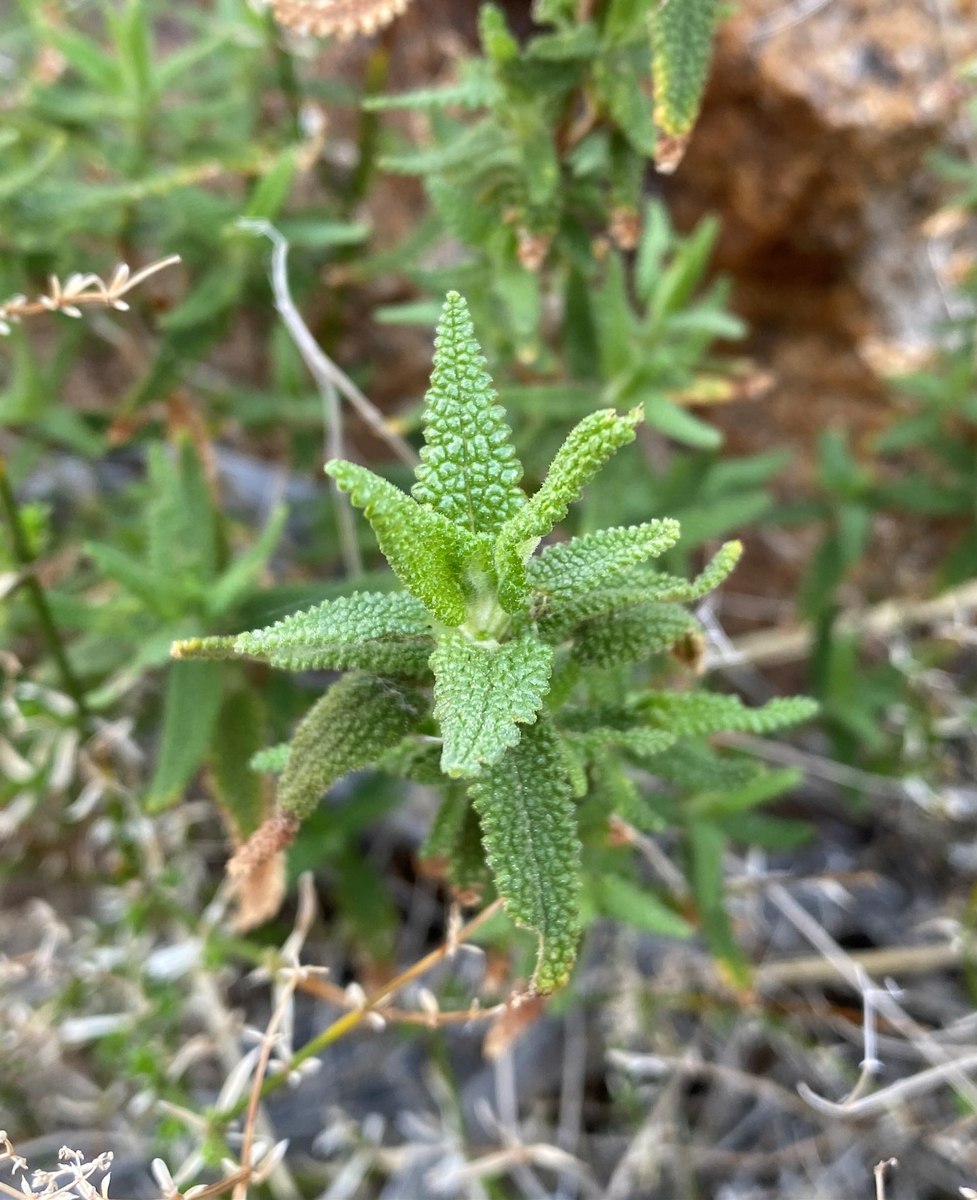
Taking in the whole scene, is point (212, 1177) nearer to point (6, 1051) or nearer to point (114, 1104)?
point (114, 1104)

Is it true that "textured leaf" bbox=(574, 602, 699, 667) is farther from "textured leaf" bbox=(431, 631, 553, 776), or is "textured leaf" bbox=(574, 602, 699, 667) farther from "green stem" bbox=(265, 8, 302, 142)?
"green stem" bbox=(265, 8, 302, 142)

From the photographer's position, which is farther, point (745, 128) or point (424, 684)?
point (745, 128)

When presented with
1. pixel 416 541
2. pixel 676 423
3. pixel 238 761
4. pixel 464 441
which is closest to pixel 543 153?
pixel 676 423

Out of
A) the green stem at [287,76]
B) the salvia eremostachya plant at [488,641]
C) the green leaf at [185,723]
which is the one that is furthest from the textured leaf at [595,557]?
the green stem at [287,76]

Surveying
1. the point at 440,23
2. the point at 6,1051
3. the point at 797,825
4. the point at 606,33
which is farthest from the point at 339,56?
the point at 6,1051

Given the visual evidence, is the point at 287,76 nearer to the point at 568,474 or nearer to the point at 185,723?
the point at 185,723

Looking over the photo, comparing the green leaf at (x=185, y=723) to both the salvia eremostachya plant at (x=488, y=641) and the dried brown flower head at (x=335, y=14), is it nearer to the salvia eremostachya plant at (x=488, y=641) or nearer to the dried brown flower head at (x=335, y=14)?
the salvia eremostachya plant at (x=488, y=641)

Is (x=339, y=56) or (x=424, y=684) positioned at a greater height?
(x=339, y=56)
